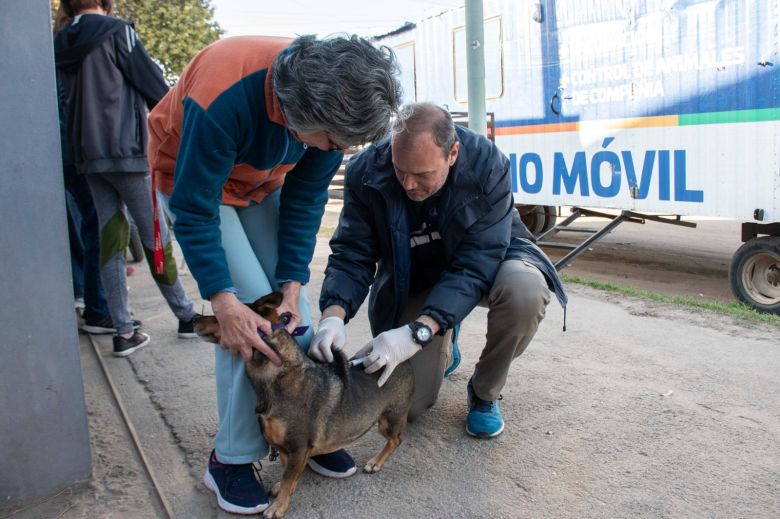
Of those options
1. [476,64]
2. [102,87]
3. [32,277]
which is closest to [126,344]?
[102,87]

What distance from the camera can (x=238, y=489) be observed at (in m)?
2.38

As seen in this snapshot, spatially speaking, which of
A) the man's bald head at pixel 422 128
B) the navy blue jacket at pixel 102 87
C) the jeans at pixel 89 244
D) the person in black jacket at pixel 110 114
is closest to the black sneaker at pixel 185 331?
the person in black jacket at pixel 110 114

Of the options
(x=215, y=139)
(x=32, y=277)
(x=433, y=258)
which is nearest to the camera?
(x=215, y=139)

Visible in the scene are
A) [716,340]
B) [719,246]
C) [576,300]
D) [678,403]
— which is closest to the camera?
[678,403]

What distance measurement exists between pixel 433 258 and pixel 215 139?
129 cm

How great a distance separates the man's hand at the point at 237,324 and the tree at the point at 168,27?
16.9 m

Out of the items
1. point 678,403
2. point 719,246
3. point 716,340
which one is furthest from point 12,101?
point 719,246

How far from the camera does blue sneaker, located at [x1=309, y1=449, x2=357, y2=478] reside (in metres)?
2.61

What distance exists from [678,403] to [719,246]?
Result: 20.8 feet

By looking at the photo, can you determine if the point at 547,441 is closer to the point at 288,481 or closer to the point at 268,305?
→ the point at 288,481

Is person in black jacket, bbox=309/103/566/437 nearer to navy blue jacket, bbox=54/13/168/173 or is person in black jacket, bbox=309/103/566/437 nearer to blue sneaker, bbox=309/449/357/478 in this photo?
blue sneaker, bbox=309/449/357/478

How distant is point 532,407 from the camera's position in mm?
3205

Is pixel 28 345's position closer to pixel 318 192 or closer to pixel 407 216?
pixel 318 192

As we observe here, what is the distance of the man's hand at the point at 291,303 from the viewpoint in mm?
2474
